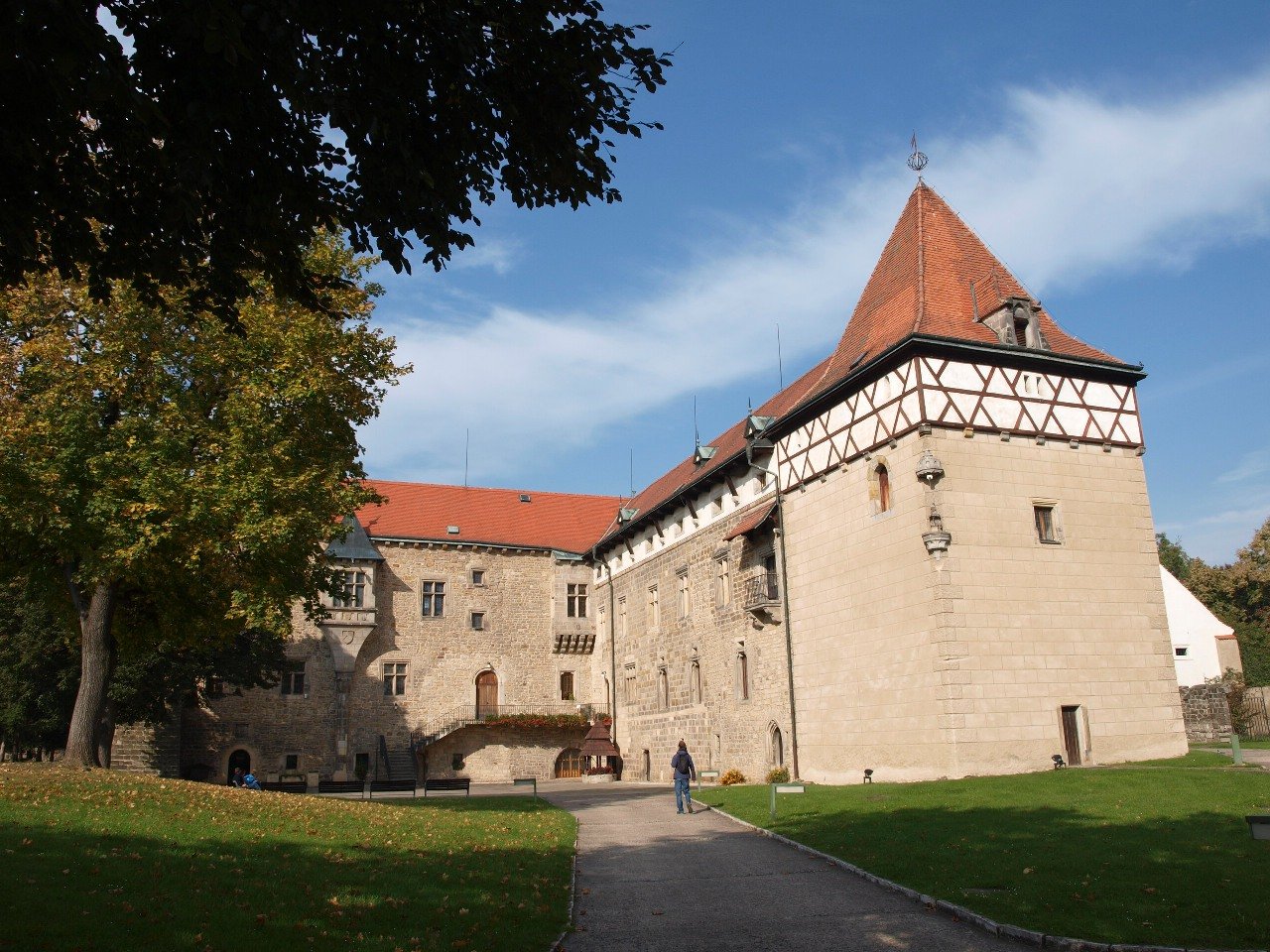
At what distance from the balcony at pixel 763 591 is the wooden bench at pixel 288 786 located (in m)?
15.0

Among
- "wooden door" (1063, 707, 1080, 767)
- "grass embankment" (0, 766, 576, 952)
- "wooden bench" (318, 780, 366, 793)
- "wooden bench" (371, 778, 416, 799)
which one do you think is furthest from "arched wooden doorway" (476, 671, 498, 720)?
"grass embankment" (0, 766, 576, 952)

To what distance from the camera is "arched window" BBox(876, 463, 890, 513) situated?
76.4 feet

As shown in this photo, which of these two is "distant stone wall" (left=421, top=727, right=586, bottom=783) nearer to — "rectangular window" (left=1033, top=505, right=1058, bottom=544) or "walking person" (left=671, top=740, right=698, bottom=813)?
"walking person" (left=671, top=740, right=698, bottom=813)

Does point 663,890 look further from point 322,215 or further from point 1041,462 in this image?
point 1041,462

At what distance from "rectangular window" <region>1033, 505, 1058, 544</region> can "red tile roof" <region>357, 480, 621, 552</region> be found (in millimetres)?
24341

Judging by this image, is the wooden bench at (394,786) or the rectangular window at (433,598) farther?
the rectangular window at (433,598)

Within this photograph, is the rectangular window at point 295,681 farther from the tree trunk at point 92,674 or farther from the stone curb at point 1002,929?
the stone curb at point 1002,929

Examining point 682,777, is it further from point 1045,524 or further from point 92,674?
point 92,674

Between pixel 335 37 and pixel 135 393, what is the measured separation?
14.1 meters

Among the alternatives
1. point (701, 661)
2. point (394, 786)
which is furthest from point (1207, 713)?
point (394, 786)

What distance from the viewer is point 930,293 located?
24.6 m

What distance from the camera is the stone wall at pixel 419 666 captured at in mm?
38625

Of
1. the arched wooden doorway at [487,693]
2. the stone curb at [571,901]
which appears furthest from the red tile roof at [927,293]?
the arched wooden doorway at [487,693]

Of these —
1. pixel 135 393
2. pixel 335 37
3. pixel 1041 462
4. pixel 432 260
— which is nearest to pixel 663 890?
pixel 432 260
